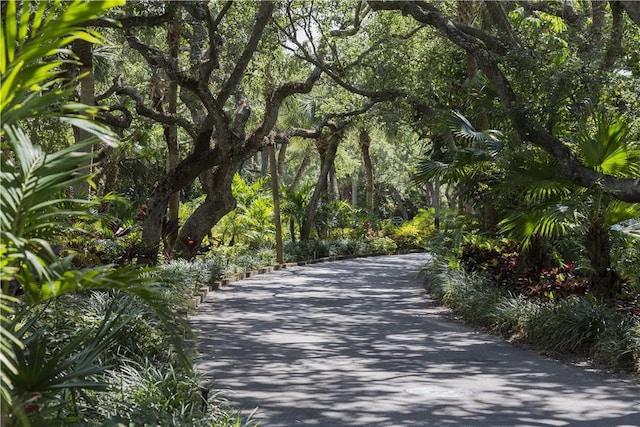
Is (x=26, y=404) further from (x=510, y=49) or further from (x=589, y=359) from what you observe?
(x=510, y=49)

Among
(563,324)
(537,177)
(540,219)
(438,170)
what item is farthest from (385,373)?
(438,170)

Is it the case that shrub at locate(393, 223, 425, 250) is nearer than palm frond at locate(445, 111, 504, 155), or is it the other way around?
palm frond at locate(445, 111, 504, 155)

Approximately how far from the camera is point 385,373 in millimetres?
9758

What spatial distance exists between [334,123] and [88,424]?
1109 inches

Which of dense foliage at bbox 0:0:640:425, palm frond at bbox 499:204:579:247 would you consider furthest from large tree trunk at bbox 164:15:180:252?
palm frond at bbox 499:204:579:247

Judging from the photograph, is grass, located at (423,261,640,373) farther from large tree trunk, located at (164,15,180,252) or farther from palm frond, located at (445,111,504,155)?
large tree trunk, located at (164,15,180,252)

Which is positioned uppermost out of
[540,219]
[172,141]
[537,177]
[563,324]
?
[172,141]

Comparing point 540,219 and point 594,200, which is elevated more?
point 594,200

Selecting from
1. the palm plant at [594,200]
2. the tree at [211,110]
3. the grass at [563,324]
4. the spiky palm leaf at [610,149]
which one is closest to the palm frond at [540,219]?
the palm plant at [594,200]

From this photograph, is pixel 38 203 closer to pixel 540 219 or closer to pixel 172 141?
pixel 540 219

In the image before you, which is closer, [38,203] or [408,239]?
[38,203]

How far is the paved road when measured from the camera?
7664mm

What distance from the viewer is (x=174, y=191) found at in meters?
19.3

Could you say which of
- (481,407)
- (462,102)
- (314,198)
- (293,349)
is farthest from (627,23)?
(314,198)
